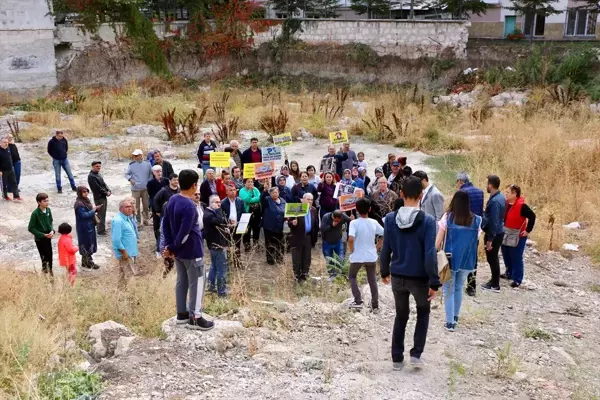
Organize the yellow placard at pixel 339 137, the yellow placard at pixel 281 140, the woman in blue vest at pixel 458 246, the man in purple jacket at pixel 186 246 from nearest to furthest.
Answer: the man in purple jacket at pixel 186 246
the woman in blue vest at pixel 458 246
the yellow placard at pixel 281 140
the yellow placard at pixel 339 137

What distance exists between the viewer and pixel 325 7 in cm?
3023

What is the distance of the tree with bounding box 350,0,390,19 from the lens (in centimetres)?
2886

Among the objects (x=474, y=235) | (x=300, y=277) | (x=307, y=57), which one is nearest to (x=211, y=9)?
(x=307, y=57)

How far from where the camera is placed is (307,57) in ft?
84.1

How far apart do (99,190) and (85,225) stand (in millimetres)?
1490

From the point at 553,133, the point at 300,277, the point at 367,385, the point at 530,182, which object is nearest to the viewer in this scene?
the point at 367,385

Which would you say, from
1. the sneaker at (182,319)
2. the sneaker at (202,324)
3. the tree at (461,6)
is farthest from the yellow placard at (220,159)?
the tree at (461,6)

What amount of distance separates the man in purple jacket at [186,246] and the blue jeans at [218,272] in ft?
5.73

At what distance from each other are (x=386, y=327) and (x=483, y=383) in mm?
1297

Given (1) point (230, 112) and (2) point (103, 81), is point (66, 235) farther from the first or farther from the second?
(2) point (103, 81)

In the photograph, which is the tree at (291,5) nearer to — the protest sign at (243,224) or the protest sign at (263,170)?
the protest sign at (263,170)

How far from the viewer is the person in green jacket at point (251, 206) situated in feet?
29.9

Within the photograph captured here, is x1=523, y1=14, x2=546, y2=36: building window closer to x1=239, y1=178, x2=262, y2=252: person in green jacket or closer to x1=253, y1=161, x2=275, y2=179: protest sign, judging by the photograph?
x1=253, y1=161, x2=275, y2=179: protest sign

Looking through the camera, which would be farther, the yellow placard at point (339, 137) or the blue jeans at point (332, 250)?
the yellow placard at point (339, 137)
